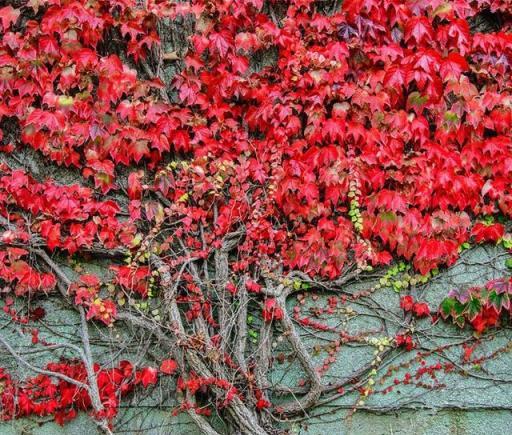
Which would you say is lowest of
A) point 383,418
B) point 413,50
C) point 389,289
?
point 383,418

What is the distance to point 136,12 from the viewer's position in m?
3.89

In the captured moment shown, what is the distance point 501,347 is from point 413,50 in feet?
6.92

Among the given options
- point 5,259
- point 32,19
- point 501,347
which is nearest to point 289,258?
point 501,347

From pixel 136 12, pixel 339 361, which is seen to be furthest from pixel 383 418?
pixel 136 12

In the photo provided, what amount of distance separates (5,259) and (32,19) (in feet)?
5.58

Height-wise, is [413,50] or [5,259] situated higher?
[413,50]

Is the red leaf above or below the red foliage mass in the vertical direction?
below

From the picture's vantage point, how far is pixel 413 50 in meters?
3.82

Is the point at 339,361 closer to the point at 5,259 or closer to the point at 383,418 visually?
the point at 383,418

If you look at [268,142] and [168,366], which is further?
[268,142]

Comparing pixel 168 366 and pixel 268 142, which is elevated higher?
pixel 268 142

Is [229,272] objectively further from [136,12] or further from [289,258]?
[136,12]

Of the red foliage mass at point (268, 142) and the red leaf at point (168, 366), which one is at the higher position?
the red foliage mass at point (268, 142)

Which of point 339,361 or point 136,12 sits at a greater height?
point 136,12
